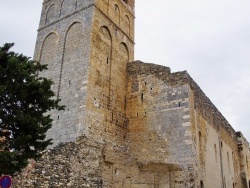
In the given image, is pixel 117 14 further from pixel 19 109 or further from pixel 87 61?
pixel 19 109

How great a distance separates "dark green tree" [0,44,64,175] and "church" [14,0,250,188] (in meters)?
3.40

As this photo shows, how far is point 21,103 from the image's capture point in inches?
328

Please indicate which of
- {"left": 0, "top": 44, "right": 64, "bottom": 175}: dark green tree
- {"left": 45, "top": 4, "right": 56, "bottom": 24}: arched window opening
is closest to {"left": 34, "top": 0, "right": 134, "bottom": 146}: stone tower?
{"left": 45, "top": 4, "right": 56, "bottom": 24}: arched window opening

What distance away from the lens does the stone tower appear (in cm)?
1412

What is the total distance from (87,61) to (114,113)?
2.84 m

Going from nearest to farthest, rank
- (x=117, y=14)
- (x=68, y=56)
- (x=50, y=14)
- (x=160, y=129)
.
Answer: (x=160, y=129), (x=68, y=56), (x=117, y=14), (x=50, y=14)

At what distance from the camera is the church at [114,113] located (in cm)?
1350

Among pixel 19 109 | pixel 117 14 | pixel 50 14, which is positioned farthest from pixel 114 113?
pixel 19 109

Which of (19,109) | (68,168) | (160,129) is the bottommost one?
(68,168)

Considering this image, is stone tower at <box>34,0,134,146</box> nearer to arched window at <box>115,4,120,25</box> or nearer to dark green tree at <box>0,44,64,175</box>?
arched window at <box>115,4,120,25</box>

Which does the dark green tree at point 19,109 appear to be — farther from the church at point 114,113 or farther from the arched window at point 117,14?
the arched window at point 117,14

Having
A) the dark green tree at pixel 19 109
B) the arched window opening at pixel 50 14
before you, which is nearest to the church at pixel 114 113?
the arched window opening at pixel 50 14

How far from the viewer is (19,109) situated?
8.25 metres

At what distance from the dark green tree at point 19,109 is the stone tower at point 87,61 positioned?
517 cm
